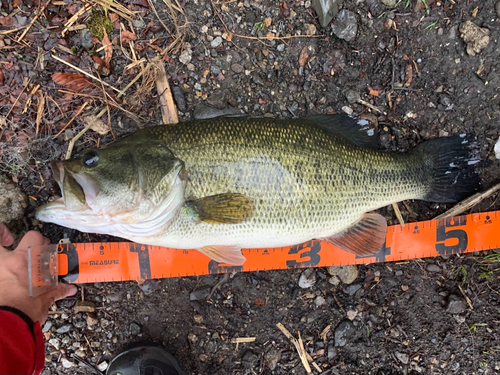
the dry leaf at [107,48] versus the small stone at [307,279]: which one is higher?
the dry leaf at [107,48]

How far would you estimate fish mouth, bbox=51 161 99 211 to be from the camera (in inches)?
78.9

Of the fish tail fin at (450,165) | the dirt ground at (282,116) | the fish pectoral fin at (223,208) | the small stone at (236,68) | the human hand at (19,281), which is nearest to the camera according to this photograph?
the fish pectoral fin at (223,208)

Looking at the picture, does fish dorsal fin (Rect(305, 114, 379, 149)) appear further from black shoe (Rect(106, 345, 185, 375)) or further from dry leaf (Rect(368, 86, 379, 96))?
black shoe (Rect(106, 345, 185, 375))

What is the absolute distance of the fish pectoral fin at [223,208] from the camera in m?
2.19

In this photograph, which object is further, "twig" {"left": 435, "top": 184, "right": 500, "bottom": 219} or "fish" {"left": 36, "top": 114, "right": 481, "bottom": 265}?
"twig" {"left": 435, "top": 184, "right": 500, "bottom": 219}

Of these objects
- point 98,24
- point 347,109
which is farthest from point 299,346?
point 98,24

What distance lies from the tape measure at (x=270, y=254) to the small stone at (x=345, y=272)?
0.13 metres

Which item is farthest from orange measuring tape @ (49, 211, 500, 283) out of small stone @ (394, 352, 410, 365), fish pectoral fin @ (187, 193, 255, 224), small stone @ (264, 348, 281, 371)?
small stone @ (394, 352, 410, 365)

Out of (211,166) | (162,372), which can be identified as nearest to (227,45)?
(211,166)

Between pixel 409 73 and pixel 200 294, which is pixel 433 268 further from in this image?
pixel 200 294

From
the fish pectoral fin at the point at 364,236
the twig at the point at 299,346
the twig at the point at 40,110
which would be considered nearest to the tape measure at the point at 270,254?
the fish pectoral fin at the point at 364,236

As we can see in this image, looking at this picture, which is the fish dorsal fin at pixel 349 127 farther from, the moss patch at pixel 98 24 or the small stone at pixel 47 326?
the small stone at pixel 47 326

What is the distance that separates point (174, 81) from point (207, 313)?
226 centimetres

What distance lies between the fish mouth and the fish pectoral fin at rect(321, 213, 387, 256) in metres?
1.91
